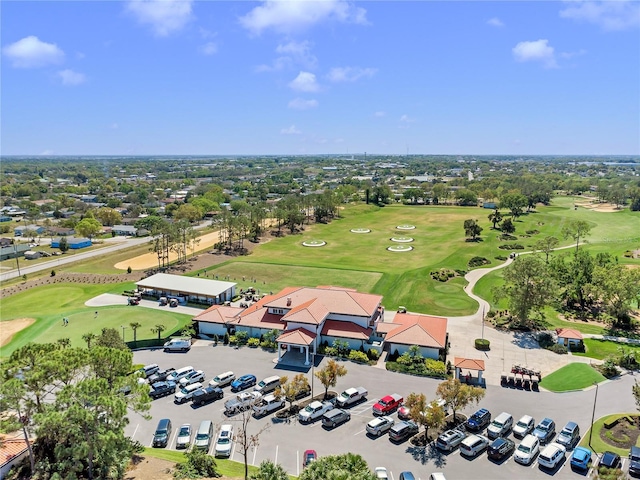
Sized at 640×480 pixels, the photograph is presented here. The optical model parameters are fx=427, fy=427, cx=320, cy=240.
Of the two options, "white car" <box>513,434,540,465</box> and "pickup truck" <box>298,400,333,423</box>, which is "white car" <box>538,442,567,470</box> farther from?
"pickup truck" <box>298,400,333,423</box>

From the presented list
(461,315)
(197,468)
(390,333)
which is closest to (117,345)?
(197,468)

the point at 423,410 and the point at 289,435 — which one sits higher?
the point at 423,410

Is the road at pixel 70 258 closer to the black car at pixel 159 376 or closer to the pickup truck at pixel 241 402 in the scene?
the black car at pixel 159 376

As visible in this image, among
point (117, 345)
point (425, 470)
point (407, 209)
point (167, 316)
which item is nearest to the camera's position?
point (425, 470)

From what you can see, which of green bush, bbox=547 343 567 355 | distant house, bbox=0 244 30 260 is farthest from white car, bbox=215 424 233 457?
distant house, bbox=0 244 30 260

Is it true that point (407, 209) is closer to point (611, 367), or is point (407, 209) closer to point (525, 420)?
point (611, 367)

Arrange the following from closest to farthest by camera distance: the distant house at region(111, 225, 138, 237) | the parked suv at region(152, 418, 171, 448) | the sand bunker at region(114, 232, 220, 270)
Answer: the parked suv at region(152, 418, 171, 448) → the sand bunker at region(114, 232, 220, 270) → the distant house at region(111, 225, 138, 237)
